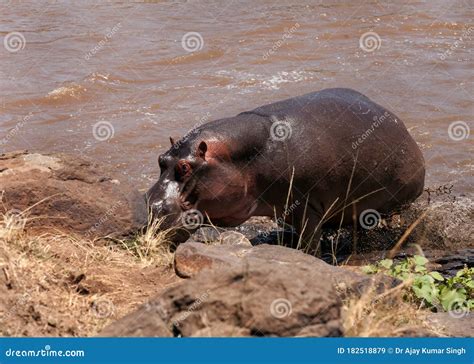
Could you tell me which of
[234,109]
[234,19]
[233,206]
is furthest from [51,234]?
[234,19]

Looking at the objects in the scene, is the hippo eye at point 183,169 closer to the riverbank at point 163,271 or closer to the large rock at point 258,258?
the riverbank at point 163,271

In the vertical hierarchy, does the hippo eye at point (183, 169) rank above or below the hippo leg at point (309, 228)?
above

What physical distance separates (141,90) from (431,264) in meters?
7.36

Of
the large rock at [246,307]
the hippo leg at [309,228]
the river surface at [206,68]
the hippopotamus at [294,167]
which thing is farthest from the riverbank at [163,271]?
the river surface at [206,68]

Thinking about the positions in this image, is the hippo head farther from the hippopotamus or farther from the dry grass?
the dry grass

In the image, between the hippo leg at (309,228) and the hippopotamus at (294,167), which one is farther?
the hippo leg at (309,228)

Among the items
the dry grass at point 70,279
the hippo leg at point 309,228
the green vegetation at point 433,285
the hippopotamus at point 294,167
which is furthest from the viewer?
the hippo leg at point 309,228

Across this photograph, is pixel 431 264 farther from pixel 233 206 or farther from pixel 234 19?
pixel 234 19

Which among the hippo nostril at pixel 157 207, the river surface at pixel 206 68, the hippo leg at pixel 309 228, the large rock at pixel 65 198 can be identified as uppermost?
the large rock at pixel 65 198

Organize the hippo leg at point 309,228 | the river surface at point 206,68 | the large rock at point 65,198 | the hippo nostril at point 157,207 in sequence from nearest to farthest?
the large rock at point 65,198 < the hippo nostril at point 157,207 < the hippo leg at point 309,228 < the river surface at point 206,68

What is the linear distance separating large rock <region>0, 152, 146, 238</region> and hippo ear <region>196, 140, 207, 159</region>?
591 mm

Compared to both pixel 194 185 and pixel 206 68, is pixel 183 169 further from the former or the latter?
pixel 206 68

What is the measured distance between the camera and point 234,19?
17.6 metres

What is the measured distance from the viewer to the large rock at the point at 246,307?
391 centimetres
